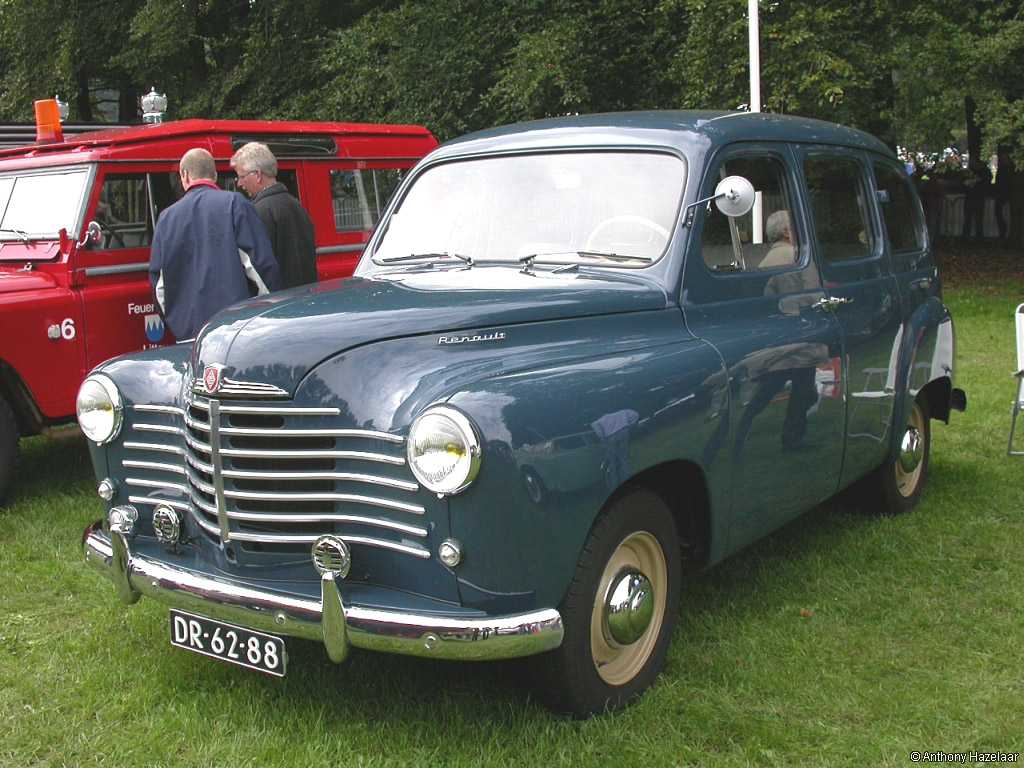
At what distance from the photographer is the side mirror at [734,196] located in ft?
13.4

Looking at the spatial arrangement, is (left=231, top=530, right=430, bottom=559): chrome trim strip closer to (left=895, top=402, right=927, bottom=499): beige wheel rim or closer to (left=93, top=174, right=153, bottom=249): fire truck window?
(left=895, top=402, right=927, bottom=499): beige wheel rim

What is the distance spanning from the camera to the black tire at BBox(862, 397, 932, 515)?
5.65 meters

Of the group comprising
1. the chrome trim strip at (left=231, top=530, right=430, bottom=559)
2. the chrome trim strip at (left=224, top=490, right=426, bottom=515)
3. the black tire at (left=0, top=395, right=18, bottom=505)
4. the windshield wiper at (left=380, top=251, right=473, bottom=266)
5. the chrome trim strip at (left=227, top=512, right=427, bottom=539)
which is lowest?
the black tire at (left=0, top=395, right=18, bottom=505)

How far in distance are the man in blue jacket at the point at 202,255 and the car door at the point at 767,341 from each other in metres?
2.89

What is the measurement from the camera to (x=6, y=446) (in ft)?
20.3

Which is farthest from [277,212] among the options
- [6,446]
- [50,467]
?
[50,467]

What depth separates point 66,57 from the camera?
1888 cm

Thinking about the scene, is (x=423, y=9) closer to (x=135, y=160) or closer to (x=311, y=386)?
(x=135, y=160)

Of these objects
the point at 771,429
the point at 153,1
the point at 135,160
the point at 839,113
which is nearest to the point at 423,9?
the point at 153,1

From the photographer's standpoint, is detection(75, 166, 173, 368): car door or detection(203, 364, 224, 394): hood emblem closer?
detection(203, 364, 224, 394): hood emblem

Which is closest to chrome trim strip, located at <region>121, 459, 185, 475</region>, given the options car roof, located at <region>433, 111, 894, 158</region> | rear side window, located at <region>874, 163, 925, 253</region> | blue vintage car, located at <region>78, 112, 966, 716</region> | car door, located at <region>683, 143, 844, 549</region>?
blue vintage car, located at <region>78, 112, 966, 716</region>

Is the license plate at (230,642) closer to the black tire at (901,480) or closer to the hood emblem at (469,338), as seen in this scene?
the hood emblem at (469,338)

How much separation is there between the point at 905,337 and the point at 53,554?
13.8 ft

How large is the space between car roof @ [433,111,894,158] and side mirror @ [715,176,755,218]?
0.28m
